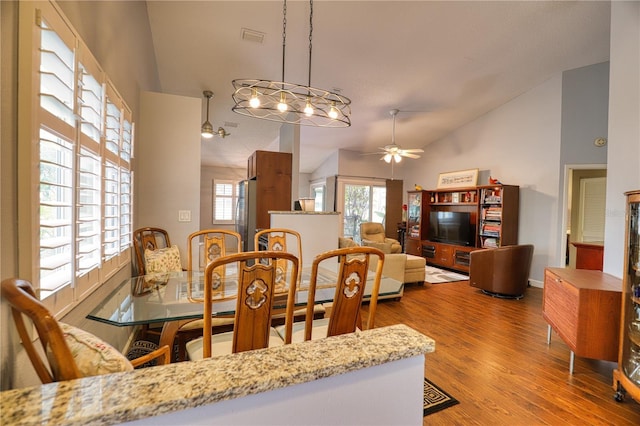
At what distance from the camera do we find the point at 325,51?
12.6 ft

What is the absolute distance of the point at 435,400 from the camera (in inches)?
78.5

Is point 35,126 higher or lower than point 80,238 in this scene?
higher

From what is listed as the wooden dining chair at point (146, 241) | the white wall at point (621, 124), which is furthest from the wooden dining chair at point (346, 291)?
the white wall at point (621, 124)

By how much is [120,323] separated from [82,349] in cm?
69

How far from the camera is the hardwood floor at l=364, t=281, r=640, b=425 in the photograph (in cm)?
187

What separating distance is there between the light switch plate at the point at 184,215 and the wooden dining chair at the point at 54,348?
2.60 metres

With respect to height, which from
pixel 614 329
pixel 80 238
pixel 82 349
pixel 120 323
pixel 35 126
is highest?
→ pixel 35 126

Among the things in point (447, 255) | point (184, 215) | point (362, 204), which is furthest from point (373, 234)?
point (184, 215)

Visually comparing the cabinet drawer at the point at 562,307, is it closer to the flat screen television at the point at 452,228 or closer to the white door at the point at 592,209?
the flat screen television at the point at 452,228

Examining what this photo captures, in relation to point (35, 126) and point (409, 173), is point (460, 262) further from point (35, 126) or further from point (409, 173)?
point (35, 126)

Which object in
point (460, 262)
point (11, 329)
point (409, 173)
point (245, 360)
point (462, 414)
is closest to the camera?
point (245, 360)

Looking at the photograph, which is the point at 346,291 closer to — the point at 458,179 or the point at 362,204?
the point at 458,179

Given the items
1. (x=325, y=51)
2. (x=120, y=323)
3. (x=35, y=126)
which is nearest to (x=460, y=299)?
(x=325, y=51)

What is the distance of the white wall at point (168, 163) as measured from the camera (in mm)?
3264
